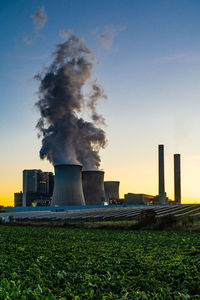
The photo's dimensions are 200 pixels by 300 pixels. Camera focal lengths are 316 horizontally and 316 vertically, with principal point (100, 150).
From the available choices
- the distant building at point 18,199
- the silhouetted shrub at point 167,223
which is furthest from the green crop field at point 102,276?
the distant building at point 18,199

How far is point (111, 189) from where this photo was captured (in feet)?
204

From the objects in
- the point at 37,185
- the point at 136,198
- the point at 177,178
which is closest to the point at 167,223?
the point at 177,178

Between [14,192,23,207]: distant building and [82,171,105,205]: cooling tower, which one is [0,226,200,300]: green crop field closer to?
[82,171,105,205]: cooling tower

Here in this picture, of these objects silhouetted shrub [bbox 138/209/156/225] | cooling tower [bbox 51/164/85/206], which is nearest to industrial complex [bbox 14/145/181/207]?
cooling tower [bbox 51/164/85/206]

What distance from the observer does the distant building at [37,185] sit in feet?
245

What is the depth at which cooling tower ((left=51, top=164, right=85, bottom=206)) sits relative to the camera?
35.5 metres

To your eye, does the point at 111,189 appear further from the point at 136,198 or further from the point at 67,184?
the point at 67,184

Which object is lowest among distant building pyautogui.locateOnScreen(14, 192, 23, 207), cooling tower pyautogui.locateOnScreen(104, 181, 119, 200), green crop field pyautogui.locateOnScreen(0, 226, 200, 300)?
distant building pyautogui.locateOnScreen(14, 192, 23, 207)

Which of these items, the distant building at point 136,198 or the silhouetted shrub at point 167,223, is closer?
the silhouetted shrub at point 167,223

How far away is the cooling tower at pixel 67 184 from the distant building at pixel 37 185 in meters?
39.5

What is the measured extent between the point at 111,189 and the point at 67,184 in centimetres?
2746

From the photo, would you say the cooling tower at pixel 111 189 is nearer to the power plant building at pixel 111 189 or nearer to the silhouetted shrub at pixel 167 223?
the power plant building at pixel 111 189

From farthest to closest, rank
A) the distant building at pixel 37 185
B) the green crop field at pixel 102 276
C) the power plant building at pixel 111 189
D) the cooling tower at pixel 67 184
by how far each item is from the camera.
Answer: the distant building at pixel 37 185, the power plant building at pixel 111 189, the cooling tower at pixel 67 184, the green crop field at pixel 102 276

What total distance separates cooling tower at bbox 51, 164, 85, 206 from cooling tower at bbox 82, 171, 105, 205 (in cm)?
788
